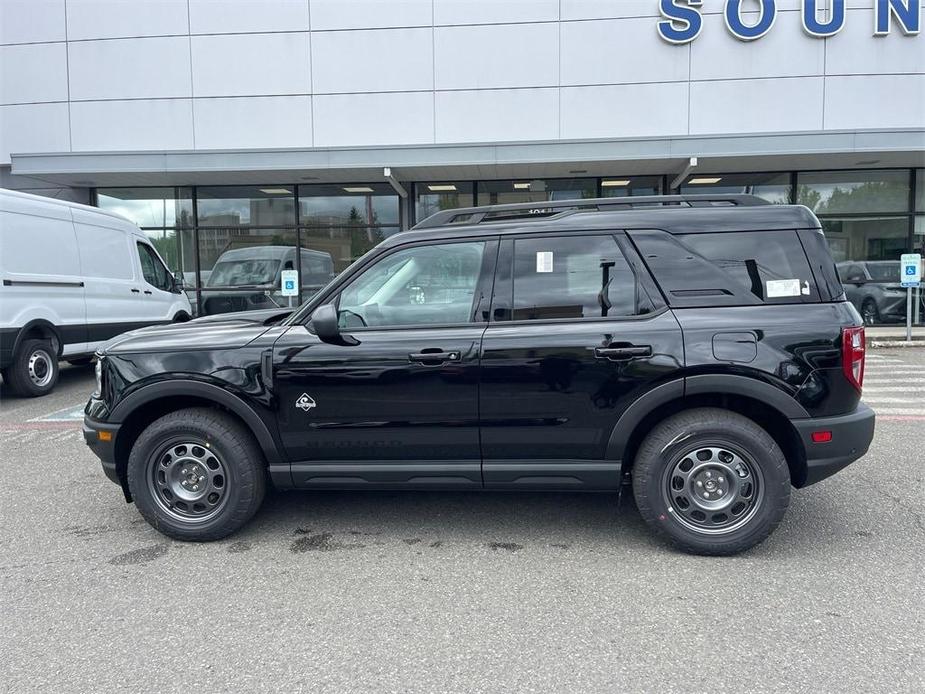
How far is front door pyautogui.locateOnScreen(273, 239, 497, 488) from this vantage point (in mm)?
3488

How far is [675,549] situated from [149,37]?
1498 cm

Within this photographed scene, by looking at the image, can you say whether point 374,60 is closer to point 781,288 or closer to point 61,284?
point 61,284

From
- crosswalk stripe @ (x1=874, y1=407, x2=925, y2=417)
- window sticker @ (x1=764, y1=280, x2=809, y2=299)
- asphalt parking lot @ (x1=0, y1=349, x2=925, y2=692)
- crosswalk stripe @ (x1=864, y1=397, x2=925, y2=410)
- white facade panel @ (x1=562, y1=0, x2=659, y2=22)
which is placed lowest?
asphalt parking lot @ (x1=0, y1=349, x2=925, y2=692)

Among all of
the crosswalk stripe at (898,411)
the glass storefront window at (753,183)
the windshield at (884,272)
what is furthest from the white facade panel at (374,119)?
Answer: the windshield at (884,272)

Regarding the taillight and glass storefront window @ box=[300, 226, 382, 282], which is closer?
the taillight

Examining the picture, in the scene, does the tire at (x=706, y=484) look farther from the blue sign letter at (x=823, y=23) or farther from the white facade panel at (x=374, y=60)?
the blue sign letter at (x=823, y=23)

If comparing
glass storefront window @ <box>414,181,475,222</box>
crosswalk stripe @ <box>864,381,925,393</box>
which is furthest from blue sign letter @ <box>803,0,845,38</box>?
crosswalk stripe @ <box>864,381,925,393</box>

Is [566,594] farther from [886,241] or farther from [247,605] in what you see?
[886,241]

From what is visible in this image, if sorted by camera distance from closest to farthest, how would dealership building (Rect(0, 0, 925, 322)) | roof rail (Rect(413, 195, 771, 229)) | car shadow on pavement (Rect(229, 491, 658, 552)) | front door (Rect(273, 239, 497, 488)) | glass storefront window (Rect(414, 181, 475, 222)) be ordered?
front door (Rect(273, 239, 497, 488))
roof rail (Rect(413, 195, 771, 229))
car shadow on pavement (Rect(229, 491, 658, 552))
dealership building (Rect(0, 0, 925, 322))
glass storefront window (Rect(414, 181, 475, 222))

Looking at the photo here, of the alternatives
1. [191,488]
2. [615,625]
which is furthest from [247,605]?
[615,625]

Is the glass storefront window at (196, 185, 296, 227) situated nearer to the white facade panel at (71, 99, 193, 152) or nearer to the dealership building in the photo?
the dealership building

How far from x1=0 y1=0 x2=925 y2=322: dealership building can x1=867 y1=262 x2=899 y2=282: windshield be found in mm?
45

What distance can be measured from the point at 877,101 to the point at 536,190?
22.9ft

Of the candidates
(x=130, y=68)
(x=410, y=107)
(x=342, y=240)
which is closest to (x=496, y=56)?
(x=410, y=107)
